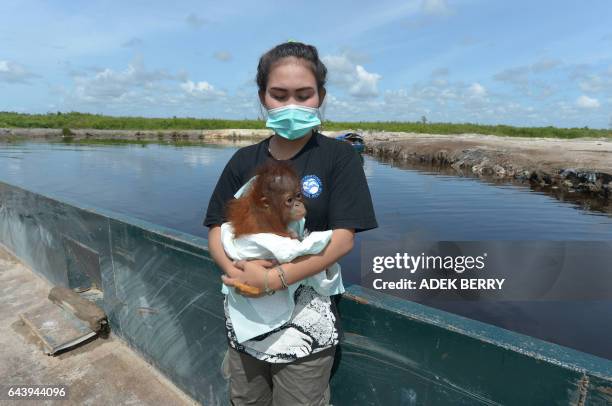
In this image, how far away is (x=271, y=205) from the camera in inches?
60.3

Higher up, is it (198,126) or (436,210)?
(198,126)

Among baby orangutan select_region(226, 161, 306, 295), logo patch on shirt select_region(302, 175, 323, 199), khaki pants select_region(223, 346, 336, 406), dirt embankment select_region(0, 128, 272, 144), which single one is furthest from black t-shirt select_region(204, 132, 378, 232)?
dirt embankment select_region(0, 128, 272, 144)

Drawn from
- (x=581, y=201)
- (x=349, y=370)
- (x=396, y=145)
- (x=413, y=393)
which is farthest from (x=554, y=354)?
(x=396, y=145)

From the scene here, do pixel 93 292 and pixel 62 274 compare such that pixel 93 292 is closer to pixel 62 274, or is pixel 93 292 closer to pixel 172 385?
pixel 62 274

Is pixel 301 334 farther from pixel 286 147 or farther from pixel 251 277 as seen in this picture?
pixel 286 147

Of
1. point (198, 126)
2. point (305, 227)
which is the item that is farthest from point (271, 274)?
point (198, 126)

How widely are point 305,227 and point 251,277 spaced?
1.09 feet

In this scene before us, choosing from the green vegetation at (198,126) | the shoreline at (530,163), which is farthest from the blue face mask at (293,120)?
the green vegetation at (198,126)

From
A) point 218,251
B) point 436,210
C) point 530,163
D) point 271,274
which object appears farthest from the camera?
point 530,163

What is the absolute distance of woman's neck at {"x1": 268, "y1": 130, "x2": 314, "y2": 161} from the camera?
179 centimetres

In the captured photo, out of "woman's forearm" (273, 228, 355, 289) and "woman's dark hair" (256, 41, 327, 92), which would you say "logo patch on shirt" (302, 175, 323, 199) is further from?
"woman's dark hair" (256, 41, 327, 92)

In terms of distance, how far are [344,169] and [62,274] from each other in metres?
3.91

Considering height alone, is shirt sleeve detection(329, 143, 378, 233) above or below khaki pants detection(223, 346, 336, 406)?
above

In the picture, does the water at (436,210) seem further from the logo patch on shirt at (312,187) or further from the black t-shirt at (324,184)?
the logo patch on shirt at (312,187)
